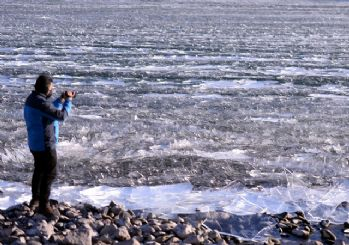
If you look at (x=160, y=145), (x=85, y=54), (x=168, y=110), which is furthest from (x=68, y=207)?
(x=85, y=54)

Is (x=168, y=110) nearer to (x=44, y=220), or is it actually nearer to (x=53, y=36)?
(x=44, y=220)

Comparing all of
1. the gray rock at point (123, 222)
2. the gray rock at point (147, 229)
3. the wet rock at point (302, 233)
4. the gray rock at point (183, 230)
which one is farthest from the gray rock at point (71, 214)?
the wet rock at point (302, 233)

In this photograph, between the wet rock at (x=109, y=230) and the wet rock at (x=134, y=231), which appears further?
the wet rock at (x=134, y=231)

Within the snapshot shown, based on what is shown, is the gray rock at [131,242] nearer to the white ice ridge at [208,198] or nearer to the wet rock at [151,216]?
the wet rock at [151,216]

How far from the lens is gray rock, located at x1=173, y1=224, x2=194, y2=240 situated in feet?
26.3

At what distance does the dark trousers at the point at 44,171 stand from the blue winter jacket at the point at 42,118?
0.09m

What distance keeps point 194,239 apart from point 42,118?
2300mm

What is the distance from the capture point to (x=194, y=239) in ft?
25.8

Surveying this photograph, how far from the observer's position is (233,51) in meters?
28.0

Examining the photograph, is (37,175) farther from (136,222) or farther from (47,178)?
(136,222)

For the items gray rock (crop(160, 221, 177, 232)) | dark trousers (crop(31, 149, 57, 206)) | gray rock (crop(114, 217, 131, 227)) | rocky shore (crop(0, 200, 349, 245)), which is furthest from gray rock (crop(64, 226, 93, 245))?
dark trousers (crop(31, 149, 57, 206))

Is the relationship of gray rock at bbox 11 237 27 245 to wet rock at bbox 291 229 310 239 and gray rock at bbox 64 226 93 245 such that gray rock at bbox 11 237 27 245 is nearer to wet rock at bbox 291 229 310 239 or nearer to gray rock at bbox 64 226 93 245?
gray rock at bbox 64 226 93 245

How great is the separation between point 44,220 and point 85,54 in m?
19.0

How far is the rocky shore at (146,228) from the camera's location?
779 cm
